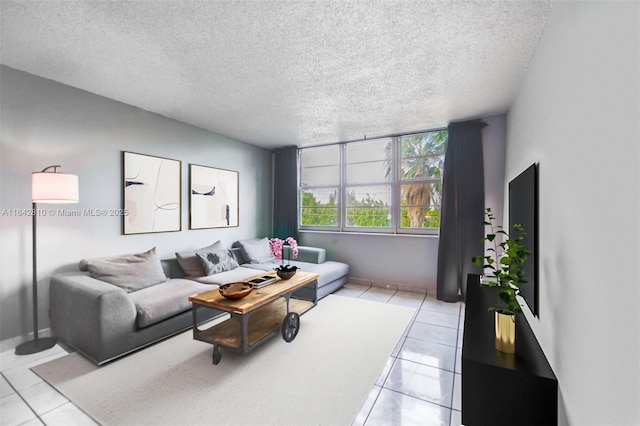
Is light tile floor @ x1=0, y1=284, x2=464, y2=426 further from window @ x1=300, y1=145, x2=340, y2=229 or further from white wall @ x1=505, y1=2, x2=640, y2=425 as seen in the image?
window @ x1=300, y1=145, x2=340, y2=229

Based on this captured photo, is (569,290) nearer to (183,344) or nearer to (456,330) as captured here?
(456,330)

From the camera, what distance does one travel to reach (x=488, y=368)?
51.9 inches

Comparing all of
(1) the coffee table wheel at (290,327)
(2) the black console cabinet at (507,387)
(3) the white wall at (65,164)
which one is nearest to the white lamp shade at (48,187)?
(3) the white wall at (65,164)

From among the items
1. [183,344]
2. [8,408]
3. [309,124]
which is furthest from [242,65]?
[8,408]

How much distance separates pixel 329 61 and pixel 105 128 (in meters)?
2.63

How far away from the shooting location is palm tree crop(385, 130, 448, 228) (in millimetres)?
4176

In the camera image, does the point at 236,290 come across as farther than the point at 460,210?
No

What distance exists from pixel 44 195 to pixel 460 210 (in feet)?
15.1

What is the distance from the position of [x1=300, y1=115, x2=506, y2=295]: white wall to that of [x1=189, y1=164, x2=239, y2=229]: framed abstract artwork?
158 centimetres

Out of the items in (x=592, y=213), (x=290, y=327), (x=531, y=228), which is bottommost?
(x=290, y=327)

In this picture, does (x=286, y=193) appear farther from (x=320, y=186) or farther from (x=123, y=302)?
(x=123, y=302)

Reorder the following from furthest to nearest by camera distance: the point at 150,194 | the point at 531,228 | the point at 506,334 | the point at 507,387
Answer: the point at 150,194 → the point at 531,228 → the point at 506,334 → the point at 507,387

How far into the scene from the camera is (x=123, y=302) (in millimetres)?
2262

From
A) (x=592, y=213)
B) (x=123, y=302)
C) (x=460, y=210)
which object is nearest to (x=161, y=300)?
(x=123, y=302)
